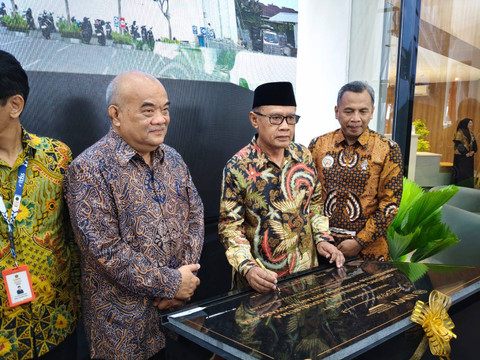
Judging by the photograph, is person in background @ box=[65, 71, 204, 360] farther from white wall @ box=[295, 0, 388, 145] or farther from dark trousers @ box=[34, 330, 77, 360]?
white wall @ box=[295, 0, 388, 145]

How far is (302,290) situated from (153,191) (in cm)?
70

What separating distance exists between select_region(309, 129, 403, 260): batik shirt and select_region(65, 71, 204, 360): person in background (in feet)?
3.59

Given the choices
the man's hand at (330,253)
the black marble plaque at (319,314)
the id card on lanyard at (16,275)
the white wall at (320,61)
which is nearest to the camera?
the black marble plaque at (319,314)

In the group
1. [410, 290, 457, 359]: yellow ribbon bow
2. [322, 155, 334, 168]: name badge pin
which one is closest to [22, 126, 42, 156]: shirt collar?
[410, 290, 457, 359]: yellow ribbon bow

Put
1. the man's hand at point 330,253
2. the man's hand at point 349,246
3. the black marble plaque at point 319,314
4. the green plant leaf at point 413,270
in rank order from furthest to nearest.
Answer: the man's hand at point 349,246 < the man's hand at point 330,253 < the green plant leaf at point 413,270 < the black marble plaque at point 319,314

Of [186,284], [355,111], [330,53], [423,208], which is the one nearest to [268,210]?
[186,284]

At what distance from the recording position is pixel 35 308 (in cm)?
138

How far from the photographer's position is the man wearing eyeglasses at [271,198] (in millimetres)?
1761

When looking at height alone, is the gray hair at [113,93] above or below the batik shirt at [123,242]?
above

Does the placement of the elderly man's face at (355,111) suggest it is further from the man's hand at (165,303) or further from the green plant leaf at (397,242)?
the man's hand at (165,303)

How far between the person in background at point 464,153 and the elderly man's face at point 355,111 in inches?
113

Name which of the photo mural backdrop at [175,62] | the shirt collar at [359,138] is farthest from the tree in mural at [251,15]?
the shirt collar at [359,138]

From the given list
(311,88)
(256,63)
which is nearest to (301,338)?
(256,63)

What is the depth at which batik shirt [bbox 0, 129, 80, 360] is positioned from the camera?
1.33m
